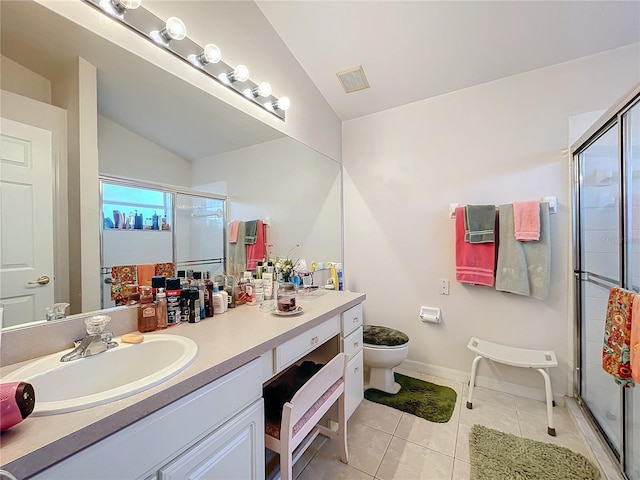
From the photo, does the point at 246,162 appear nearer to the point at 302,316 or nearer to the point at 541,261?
the point at 302,316

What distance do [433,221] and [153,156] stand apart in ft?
6.67

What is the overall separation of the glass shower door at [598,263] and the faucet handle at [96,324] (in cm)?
236

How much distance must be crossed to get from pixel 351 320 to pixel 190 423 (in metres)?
1.09

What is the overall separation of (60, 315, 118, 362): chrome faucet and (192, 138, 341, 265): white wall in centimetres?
73

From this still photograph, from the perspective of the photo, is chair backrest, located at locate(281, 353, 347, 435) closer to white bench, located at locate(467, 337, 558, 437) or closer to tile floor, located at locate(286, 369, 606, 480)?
tile floor, located at locate(286, 369, 606, 480)

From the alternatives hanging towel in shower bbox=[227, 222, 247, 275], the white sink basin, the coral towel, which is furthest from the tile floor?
hanging towel in shower bbox=[227, 222, 247, 275]

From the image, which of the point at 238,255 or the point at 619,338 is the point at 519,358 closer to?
the point at 619,338

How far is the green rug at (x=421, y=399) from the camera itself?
1.82m

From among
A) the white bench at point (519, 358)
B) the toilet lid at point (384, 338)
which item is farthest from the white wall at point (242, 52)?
the white bench at point (519, 358)

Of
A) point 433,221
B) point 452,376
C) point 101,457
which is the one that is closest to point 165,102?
point 101,457

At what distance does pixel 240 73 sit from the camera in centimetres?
154

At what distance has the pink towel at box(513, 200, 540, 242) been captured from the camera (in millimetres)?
1840

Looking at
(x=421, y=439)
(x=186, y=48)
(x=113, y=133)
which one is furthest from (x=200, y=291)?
(x=421, y=439)

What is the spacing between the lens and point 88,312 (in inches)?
40.0
